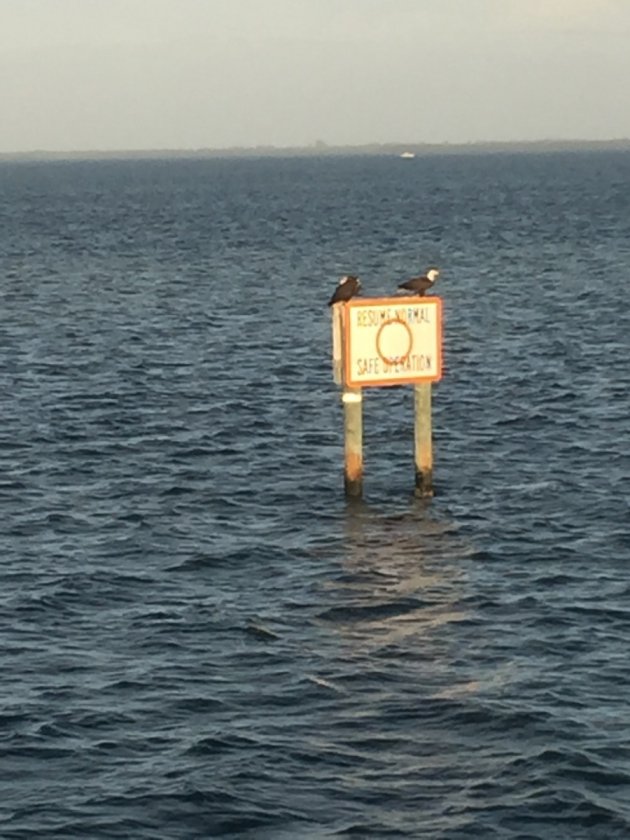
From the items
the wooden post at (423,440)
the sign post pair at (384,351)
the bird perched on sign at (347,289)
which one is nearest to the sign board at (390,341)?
the sign post pair at (384,351)

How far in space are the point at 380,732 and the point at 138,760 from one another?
2.68 m

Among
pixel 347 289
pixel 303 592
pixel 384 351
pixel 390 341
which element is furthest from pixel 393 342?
pixel 303 592

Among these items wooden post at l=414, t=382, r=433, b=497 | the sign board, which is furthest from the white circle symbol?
wooden post at l=414, t=382, r=433, b=497

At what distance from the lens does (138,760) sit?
1973cm

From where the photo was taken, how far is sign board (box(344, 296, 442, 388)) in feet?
99.7

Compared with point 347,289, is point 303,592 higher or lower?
lower

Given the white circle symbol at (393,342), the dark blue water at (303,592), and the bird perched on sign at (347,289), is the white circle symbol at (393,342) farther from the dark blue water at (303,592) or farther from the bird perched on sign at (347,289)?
the dark blue water at (303,592)

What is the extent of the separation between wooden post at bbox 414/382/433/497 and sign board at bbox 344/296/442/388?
248mm

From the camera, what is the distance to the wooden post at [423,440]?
30875 mm

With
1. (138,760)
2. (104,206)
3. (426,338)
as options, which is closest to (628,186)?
(104,206)

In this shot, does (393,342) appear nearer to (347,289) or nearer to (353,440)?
(347,289)

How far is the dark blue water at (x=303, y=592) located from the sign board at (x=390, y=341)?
91.8 inches

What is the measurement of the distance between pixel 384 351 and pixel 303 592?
5791 mm

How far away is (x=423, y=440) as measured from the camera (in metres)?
A: 31.2
